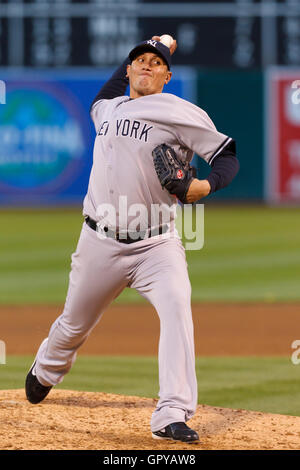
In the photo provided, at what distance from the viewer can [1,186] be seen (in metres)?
17.4

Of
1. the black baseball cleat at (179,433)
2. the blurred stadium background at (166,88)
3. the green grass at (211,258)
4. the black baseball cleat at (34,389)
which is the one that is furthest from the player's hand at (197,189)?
the blurred stadium background at (166,88)

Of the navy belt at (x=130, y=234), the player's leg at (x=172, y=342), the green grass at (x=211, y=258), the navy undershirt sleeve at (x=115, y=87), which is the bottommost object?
the green grass at (x=211, y=258)

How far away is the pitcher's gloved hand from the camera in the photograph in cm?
378

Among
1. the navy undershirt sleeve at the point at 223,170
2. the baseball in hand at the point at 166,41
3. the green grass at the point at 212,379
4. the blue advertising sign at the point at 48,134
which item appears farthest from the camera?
the blue advertising sign at the point at 48,134

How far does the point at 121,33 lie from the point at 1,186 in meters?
3.48

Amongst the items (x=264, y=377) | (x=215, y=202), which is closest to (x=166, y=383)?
(x=264, y=377)

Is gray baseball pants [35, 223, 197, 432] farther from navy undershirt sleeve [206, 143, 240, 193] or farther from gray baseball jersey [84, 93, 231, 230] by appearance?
navy undershirt sleeve [206, 143, 240, 193]

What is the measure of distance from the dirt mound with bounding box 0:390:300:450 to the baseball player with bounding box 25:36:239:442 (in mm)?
176

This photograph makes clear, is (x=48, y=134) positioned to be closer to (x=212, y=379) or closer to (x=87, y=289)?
(x=212, y=379)

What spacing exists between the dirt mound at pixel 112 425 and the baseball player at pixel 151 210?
176 millimetres

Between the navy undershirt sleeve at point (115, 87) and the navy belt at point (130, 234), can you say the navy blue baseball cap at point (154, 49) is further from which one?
the navy belt at point (130, 234)

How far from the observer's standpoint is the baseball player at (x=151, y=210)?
3.79m
